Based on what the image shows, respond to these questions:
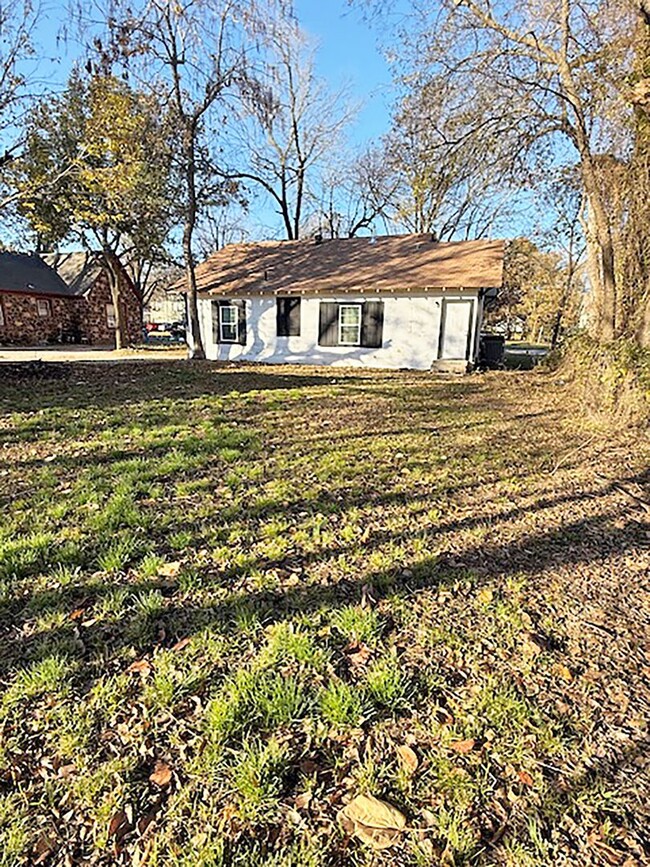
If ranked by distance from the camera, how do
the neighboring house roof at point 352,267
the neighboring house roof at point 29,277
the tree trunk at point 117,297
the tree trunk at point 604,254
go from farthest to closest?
the neighboring house roof at point 29,277, the tree trunk at point 117,297, the neighboring house roof at point 352,267, the tree trunk at point 604,254

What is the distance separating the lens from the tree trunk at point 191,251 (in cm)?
1516

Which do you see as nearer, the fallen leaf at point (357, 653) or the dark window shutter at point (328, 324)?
the fallen leaf at point (357, 653)

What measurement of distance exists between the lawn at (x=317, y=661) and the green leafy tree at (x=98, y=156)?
11229mm

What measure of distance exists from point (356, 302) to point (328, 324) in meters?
1.14

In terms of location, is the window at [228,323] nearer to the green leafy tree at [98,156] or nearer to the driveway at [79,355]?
the driveway at [79,355]

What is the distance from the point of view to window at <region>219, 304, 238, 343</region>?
17.0 metres

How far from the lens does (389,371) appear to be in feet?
46.0

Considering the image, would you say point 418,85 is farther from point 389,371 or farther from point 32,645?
point 32,645

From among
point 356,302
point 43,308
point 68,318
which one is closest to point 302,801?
point 356,302

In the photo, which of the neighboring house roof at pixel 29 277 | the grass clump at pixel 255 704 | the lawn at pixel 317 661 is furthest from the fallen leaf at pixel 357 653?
the neighboring house roof at pixel 29 277

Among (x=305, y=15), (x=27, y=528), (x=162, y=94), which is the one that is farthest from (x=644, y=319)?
(x=162, y=94)

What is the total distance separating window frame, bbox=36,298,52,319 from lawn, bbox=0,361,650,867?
23.1 metres

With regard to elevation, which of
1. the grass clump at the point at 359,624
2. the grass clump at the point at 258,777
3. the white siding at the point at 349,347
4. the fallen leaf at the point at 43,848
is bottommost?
the fallen leaf at the point at 43,848

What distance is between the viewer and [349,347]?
49.9 feet
